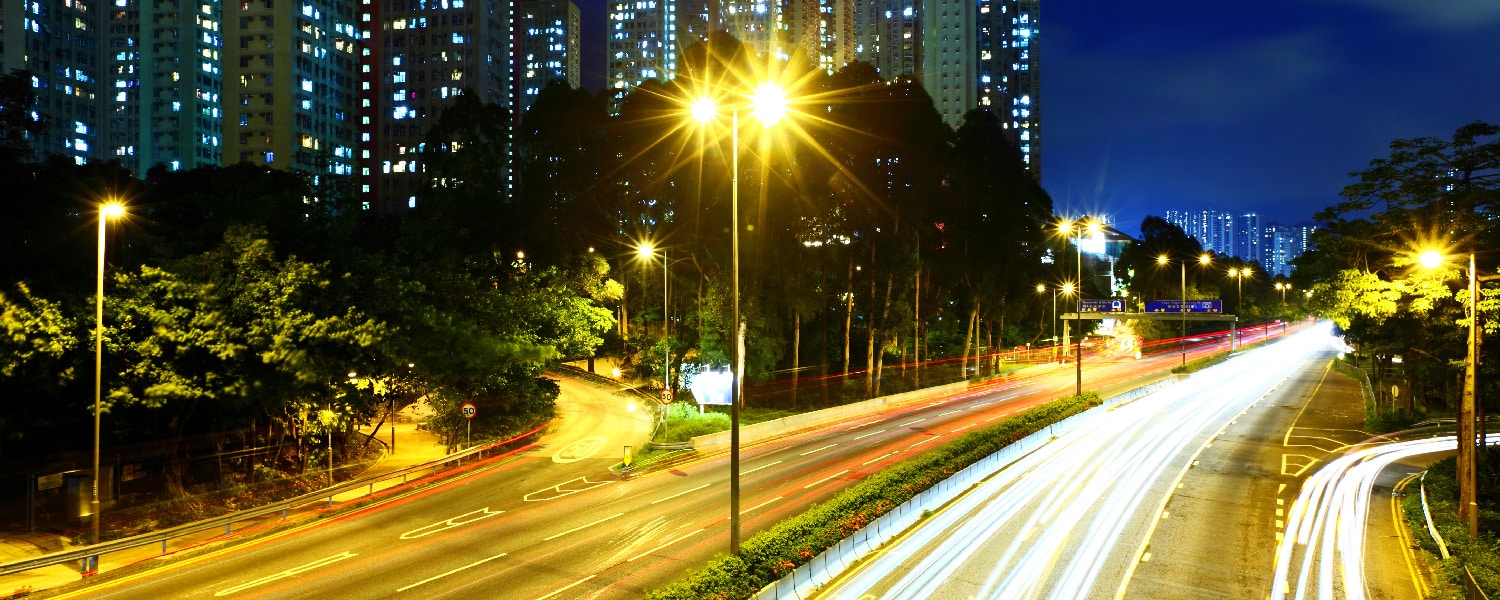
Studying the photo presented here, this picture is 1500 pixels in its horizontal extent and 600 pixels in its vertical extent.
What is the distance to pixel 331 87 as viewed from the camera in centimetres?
11644

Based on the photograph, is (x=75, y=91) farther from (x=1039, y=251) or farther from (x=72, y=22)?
(x=1039, y=251)

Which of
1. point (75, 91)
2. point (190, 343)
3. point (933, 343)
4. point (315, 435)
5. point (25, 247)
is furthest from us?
point (75, 91)

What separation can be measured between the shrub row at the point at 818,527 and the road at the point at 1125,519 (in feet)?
3.02

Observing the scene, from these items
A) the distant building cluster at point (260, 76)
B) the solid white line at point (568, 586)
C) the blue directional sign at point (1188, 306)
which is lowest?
the solid white line at point (568, 586)

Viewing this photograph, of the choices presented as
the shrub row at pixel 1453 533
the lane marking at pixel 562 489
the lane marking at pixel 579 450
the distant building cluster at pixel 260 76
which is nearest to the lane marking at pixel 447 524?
the lane marking at pixel 562 489

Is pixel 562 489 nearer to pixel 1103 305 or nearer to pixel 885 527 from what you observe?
pixel 885 527

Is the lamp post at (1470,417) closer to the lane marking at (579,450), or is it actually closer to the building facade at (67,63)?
the lane marking at (579,450)

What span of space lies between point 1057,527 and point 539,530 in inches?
543

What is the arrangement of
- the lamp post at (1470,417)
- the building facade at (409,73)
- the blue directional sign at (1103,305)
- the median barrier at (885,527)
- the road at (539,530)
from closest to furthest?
the median barrier at (885,527) → the road at (539,530) → the lamp post at (1470,417) → the blue directional sign at (1103,305) → the building facade at (409,73)

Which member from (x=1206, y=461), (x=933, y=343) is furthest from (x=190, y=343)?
(x=933, y=343)

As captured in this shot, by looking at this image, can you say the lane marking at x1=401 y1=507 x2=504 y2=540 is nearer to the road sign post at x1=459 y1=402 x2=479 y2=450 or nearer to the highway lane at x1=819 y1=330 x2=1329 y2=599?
the road sign post at x1=459 y1=402 x2=479 y2=450

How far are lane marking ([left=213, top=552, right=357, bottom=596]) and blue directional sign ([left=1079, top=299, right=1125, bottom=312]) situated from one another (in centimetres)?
5735

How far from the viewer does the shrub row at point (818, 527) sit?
1395 centimetres

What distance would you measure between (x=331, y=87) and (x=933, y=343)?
94.7 m
